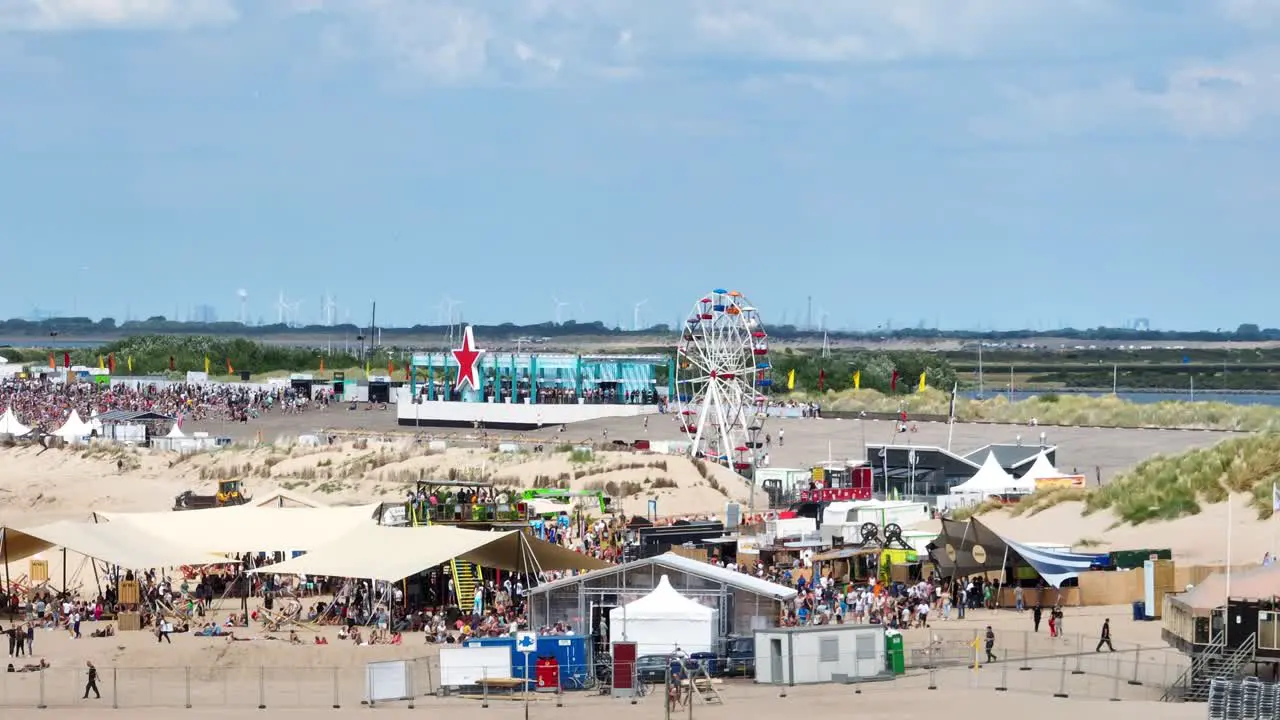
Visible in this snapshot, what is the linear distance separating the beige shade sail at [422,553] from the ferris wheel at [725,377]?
108ft

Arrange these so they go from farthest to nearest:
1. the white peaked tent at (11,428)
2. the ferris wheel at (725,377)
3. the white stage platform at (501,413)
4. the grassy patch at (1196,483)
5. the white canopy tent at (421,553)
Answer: the white stage platform at (501,413)
the white peaked tent at (11,428)
the ferris wheel at (725,377)
the grassy patch at (1196,483)
the white canopy tent at (421,553)

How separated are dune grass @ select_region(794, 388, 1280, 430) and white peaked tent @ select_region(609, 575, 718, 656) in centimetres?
5240

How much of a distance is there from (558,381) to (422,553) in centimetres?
6939

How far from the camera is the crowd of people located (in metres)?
96.5

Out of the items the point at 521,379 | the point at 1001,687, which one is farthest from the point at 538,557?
the point at 521,379

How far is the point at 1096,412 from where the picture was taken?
8962 centimetres

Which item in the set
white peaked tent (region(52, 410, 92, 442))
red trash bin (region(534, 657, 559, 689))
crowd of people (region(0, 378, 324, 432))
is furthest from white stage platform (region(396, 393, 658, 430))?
red trash bin (region(534, 657, 559, 689))

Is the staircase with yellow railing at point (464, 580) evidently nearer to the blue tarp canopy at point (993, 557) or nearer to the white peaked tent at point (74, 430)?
the blue tarp canopy at point (993, 557)

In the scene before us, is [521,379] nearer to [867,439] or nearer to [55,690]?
[867,439]

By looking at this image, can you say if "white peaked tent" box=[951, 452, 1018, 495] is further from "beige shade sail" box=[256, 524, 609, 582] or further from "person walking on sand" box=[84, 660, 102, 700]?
"person walking on sand" box=[84, 660, 102, 700]

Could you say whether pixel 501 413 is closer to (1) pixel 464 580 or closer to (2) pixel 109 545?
(2) pixel 109 545

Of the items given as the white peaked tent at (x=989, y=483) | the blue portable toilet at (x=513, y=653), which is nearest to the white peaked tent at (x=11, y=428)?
the white peaked tent at (x=989, y=483)

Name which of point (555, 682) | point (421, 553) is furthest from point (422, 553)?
point (555, 682)

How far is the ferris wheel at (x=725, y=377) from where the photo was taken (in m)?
71.8
